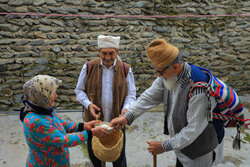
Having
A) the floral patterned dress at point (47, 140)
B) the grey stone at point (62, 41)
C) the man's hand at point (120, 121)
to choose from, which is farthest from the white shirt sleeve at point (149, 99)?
the grey stone at point (62, 41)

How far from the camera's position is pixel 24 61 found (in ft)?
15.5

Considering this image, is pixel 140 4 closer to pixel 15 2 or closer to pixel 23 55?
pixel 15 2

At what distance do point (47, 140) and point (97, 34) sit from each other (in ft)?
11.6

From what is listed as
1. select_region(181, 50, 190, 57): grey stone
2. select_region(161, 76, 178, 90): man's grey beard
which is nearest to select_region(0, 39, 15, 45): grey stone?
select_region(181, 50, 190, 57): grey stone

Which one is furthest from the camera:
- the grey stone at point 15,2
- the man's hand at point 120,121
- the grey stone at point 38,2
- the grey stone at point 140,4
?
the grey stone at point 140,4

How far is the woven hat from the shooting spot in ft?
5.45

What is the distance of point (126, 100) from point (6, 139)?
240 cm

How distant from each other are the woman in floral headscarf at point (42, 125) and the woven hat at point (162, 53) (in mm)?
777

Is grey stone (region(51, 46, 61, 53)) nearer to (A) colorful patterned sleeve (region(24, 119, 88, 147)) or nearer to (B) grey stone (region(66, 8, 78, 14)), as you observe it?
(B) grey stone (region(66, 8, 78, 14))

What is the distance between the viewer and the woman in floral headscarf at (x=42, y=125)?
1.73 meters

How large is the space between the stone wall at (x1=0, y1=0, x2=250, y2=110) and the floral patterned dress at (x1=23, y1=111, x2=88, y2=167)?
10.5 feet

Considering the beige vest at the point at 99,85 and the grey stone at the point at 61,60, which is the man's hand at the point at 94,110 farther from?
the grey stone at the point at 61,60

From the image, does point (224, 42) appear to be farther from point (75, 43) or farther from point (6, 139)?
point (6, 139)

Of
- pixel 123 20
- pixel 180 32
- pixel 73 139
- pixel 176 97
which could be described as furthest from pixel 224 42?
pixel 73 139
